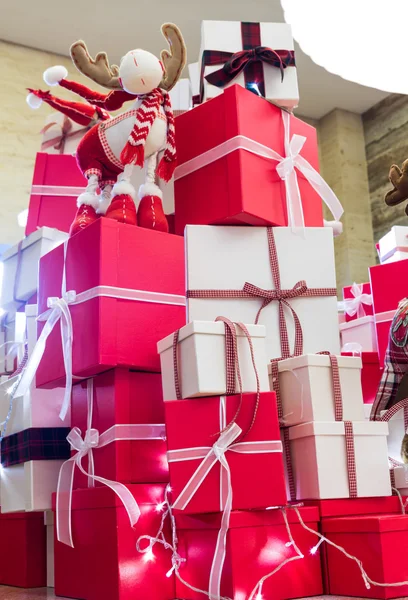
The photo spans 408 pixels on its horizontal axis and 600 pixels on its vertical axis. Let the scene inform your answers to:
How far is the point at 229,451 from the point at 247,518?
115mm

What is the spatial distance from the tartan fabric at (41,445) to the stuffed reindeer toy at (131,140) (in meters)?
0.47

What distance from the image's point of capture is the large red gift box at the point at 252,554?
118 centimetres

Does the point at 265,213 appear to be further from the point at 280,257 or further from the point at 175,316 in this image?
the point at 175,316

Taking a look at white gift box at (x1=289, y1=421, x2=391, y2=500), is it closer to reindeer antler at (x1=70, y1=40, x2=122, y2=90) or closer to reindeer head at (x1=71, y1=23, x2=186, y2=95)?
reindeer head at (x1=71, y1=23, x2=186, y2=95)

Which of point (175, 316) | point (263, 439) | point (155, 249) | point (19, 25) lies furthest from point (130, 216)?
point (19, 25)

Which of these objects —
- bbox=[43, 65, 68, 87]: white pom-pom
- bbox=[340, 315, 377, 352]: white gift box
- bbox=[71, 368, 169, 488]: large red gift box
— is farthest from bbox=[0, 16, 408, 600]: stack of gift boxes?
bbox=[43, 65, 68, 87]: white pom-pom

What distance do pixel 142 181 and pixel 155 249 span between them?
0.43 metres

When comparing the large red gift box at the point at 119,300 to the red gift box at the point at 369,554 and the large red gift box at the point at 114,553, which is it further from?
the red gift box at the point at 369,554

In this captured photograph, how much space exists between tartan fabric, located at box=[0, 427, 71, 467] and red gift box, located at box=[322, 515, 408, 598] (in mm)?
654

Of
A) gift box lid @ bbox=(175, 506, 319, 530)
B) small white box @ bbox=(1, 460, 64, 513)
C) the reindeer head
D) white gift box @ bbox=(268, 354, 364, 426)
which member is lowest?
gift box lid @ bbox=(175, 506, 319, 530)

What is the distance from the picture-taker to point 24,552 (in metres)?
1.64

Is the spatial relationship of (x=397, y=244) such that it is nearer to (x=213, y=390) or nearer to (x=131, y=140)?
(x=131, y=140)

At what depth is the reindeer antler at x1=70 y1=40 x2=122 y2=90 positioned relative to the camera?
1774mm

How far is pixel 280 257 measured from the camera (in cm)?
167
